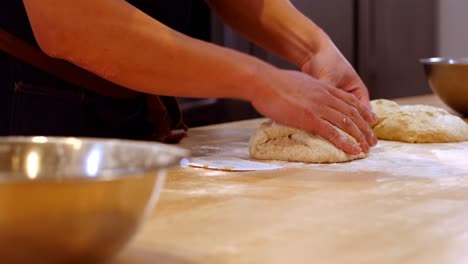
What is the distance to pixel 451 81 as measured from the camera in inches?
88.8

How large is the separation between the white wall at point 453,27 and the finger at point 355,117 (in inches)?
114

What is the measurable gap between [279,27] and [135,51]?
670 millimetres

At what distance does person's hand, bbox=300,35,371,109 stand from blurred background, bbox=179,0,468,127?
944 millimetres

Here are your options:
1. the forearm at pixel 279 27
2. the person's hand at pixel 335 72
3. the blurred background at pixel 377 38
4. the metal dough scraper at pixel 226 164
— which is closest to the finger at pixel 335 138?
the metal dough scraper at pixel 226 164

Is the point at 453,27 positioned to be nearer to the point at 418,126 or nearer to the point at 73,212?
the point at 418,126

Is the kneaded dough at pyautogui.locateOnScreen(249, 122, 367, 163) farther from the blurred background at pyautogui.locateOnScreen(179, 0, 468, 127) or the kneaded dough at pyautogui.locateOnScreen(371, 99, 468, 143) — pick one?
the blurred background at pyautogui.locateOnScreen(179, 0, 468, 127)

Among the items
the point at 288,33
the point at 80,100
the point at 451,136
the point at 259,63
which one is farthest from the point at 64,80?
the point at 451,136

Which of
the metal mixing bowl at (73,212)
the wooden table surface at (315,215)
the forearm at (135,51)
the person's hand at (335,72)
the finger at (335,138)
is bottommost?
the wooden table surface at (315,215)

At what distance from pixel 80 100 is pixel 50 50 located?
244 millimetres

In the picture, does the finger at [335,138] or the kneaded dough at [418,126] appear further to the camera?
the kneaded dough at [418,126]


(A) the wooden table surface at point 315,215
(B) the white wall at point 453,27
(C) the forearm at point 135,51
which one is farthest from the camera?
(B) the white wall at point 453,27

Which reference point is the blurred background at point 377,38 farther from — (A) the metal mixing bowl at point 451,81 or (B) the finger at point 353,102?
(B) the finger at point 353,102

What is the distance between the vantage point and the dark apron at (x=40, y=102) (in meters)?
1.49

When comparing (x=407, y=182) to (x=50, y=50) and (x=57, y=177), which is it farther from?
(x=57, y=177)
